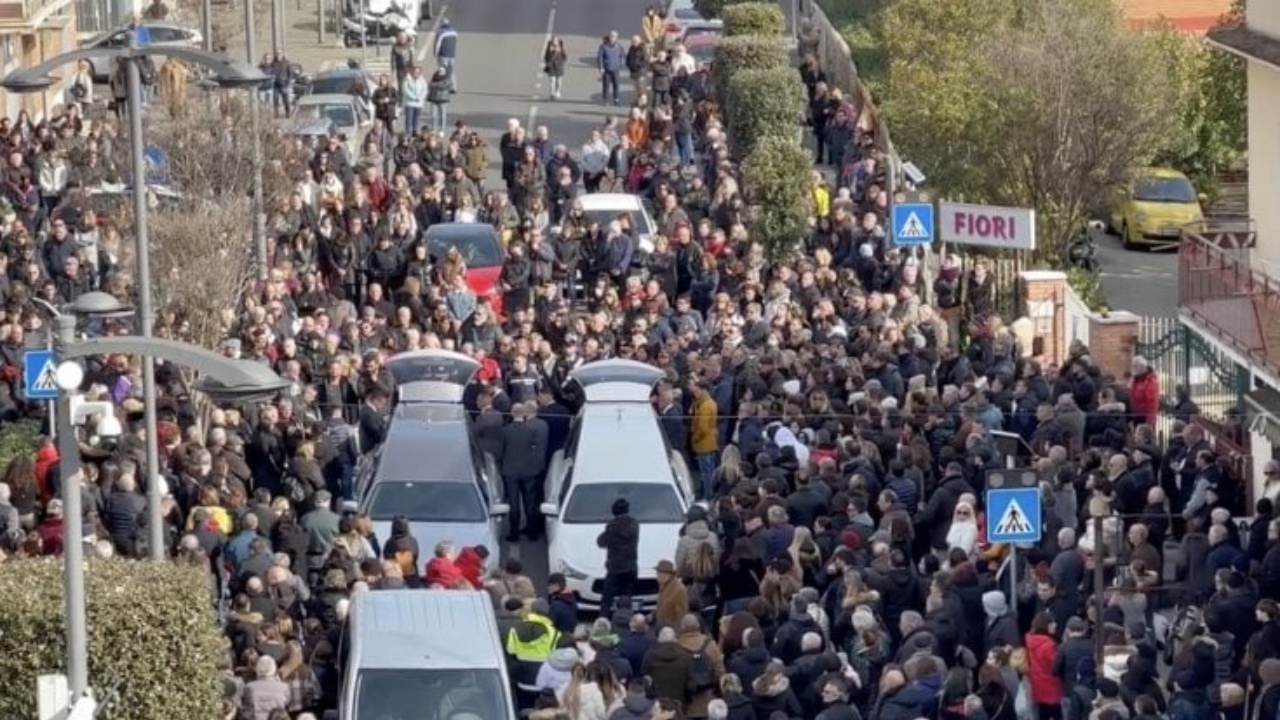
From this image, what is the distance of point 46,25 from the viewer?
54156 mm

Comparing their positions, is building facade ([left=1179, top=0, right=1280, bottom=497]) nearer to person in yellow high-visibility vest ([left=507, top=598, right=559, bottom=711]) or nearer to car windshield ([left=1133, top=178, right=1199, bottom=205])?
person in yellow high-visibility vest ([left=507, top=598, right=559, bottom=711])

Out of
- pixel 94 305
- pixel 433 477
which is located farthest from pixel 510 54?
pixel 94 305

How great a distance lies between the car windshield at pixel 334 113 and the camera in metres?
48.9

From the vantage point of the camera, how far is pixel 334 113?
49.8 metres

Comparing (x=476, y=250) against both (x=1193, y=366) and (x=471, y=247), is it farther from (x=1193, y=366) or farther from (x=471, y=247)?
(x=1193, y=366)

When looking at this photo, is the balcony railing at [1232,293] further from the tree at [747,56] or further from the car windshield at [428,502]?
the tree at [747,56]

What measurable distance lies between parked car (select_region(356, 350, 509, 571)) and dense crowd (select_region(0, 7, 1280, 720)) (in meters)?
0.43

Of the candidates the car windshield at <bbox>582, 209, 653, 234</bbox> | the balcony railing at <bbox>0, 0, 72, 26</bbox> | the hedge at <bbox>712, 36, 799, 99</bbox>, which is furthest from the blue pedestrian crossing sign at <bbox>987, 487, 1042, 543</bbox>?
the balcony railing at <bbox>0, 0, 72, 26</bbox>

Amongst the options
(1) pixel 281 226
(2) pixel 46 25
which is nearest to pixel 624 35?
(2) pixel 46 25

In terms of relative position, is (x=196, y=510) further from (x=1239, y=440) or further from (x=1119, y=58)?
(x=1119, y=58)

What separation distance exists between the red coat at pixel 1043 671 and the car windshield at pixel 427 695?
12.6ft

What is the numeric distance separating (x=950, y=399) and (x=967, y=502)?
11.7 feet

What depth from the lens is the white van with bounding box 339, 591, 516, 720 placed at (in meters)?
24.5

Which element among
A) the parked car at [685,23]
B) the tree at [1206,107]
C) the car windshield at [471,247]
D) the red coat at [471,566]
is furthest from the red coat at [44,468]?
the tree at [1206,107]
